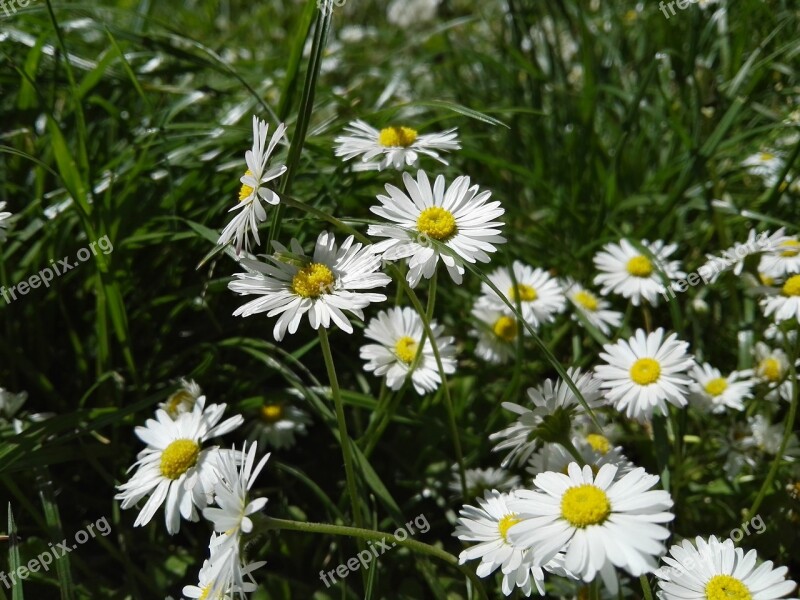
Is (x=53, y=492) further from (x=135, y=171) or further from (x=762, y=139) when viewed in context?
(x=762, y=139)

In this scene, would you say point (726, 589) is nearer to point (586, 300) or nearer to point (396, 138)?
point (586, 300)

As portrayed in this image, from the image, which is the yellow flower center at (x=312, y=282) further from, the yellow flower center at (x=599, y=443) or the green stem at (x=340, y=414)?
the yellow flower center at (x=599, y=443)

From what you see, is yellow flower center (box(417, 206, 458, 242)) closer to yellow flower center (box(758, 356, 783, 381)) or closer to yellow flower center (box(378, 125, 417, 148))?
yellow flower center (box(378, 125, 417, 148))

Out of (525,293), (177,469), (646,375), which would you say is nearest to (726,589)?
(646,375)

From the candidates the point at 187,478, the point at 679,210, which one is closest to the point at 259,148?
the point at 187,478

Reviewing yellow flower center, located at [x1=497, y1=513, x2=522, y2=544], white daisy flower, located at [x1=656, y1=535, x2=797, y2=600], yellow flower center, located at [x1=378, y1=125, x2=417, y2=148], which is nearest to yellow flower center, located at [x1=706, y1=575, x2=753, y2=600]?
white daisy flower, located at [x1=656, y1=535, x2=797, y2=600]

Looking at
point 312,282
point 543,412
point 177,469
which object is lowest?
point 543,412

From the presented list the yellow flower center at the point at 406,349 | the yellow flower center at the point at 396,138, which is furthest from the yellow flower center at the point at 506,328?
the yellow flower center at the point at 396,138
